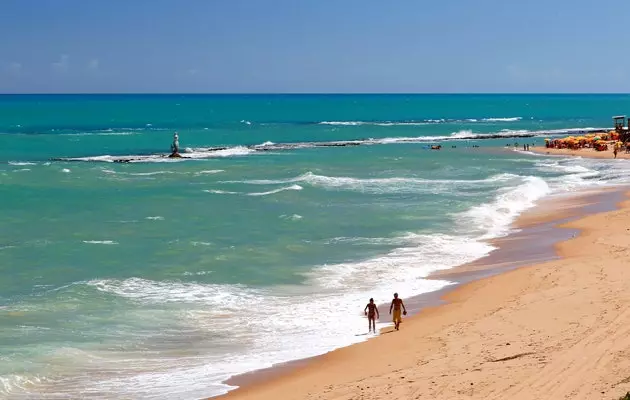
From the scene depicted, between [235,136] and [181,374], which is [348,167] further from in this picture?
[181,374]

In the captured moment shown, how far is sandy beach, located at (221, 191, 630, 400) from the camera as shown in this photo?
42.5 ft

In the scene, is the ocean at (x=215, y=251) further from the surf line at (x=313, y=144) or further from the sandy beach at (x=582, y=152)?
the sandy beach at (x=582, y=152)

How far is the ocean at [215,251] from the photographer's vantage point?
17047 millimetres

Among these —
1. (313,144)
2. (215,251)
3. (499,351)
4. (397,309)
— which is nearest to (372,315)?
(397,309)

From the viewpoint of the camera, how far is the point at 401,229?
104 ft

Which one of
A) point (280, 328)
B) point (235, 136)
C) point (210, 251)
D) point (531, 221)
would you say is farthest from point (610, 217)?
point (235, 136)

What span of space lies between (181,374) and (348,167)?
44240mm

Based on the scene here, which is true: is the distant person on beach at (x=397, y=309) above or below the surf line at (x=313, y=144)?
below

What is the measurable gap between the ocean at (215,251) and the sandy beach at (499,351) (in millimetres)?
1303

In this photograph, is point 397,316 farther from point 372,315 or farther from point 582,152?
point 582,152

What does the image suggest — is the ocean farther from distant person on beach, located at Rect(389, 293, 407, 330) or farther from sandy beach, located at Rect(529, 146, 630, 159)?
sandy beach, located at Rect(529, 146, 630, 159)

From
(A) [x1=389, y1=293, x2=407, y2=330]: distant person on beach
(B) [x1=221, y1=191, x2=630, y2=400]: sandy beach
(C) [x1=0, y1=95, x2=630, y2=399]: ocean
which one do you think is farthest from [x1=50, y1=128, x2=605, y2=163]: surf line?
(A) [x1=389, y1=293, x2=407, y2=330]: distant person on beach

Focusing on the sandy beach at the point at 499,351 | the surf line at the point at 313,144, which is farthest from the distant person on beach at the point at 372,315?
the surf line at the point at 313,144

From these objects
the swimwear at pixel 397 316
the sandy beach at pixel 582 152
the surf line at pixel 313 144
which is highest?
the surf line at pixel 313 144
